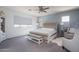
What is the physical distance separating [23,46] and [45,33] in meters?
0.57

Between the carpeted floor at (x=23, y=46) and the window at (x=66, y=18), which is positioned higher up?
the window at (x=66, y=18)

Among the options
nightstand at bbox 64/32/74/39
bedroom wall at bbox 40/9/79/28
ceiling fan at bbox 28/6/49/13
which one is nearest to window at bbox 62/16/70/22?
bedroom wall at bbox 40/9/79/28

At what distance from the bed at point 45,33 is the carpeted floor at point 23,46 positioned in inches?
5.2

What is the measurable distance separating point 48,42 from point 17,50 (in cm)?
70

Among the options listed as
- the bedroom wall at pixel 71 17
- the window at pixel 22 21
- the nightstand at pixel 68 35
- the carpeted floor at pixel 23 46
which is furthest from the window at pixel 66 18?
the window at pixel 22 21

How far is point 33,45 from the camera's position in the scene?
1534mm

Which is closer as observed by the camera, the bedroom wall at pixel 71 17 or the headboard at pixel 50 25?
the bedroom wall at pixel 71 17

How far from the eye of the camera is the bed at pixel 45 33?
153 cm

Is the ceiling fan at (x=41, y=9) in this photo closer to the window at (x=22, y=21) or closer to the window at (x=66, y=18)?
the window at (x=22, y=21)

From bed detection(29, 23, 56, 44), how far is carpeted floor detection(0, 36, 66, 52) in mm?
132

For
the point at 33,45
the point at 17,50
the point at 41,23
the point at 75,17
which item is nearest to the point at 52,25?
the point at 41,23

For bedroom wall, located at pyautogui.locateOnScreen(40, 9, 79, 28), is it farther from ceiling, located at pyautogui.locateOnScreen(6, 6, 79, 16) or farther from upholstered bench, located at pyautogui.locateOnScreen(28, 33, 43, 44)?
upholstered bench, located at pyautogui.locateOnScreen(28, 33, 43, 44)

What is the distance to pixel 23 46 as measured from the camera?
1518 millimetres
